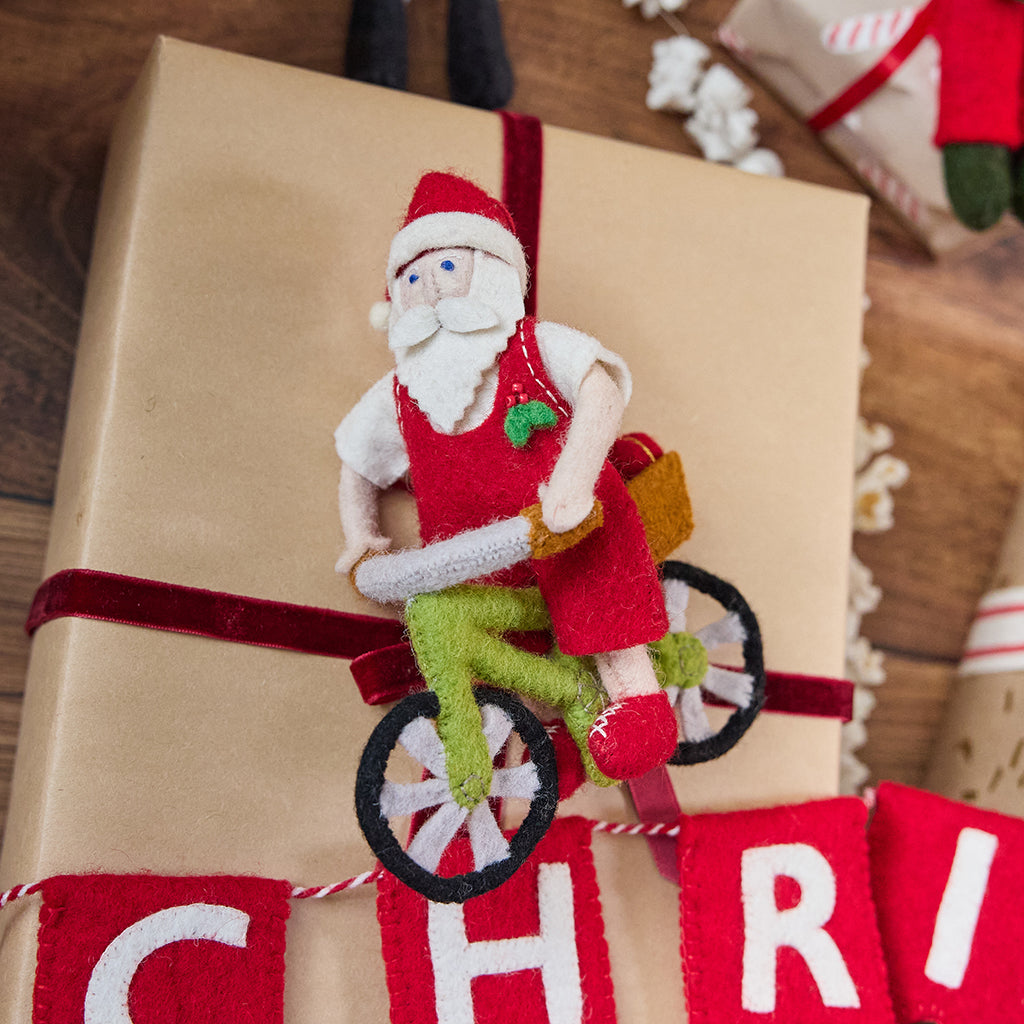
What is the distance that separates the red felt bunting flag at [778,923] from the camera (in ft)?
2.28

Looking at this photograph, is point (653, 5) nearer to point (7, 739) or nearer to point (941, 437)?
point (941, 437)

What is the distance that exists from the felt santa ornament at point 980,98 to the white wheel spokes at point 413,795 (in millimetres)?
731

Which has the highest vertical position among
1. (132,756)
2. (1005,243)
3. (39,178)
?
(1005,243)

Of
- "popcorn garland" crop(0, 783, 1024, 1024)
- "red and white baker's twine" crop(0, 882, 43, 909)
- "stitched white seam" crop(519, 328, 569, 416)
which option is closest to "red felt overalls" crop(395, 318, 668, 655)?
"stitched white seam" crop(519, 328, 569, 416)

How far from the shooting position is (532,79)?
93cm

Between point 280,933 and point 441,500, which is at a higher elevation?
point 441,500

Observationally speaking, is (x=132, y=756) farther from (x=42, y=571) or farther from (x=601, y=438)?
(x=601, y=438)

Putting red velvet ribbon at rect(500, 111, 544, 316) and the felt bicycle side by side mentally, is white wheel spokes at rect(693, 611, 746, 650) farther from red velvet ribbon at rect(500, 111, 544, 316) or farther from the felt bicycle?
red velvet ribbon at rect(500, 111, 544, 316)

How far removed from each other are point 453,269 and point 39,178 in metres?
0.44

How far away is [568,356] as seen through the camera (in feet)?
1.80

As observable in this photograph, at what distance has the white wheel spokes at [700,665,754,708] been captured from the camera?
70cm

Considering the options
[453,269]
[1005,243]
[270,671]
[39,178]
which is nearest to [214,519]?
[270,671]

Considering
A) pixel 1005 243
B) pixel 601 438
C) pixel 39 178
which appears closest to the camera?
pixel 601 438

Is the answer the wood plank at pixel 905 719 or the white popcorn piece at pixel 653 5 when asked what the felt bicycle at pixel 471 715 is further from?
the white popcorn piece at pixel 653 5
